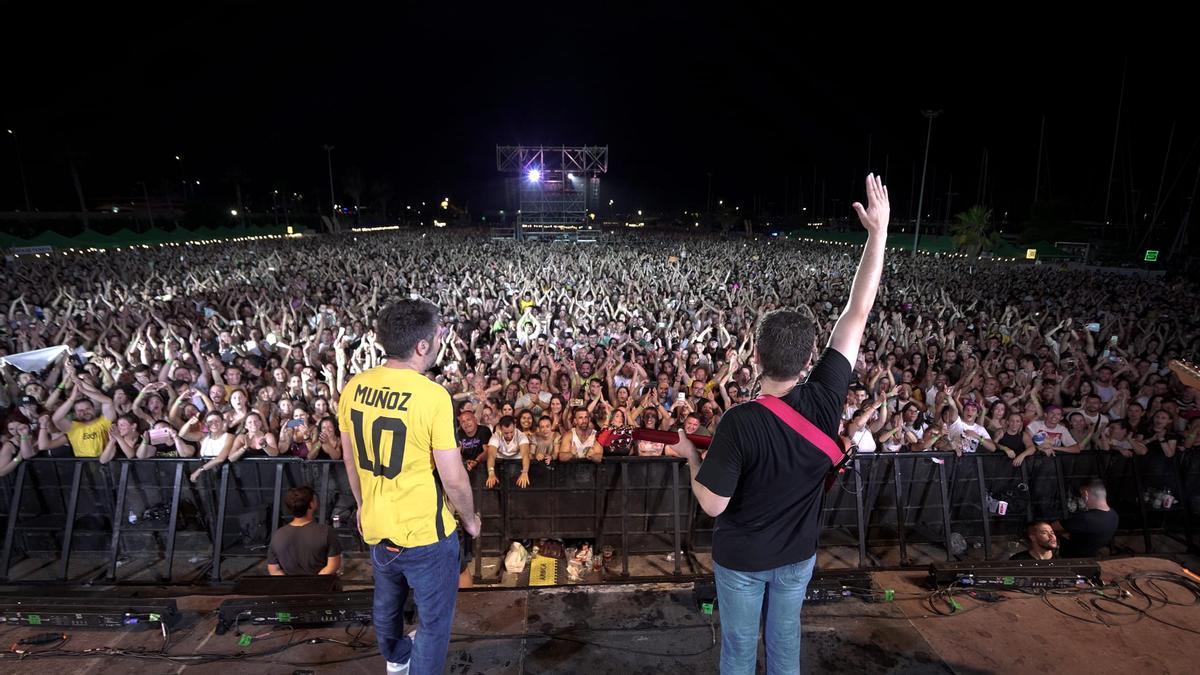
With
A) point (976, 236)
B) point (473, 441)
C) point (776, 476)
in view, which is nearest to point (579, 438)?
Answer: point (473, 441)

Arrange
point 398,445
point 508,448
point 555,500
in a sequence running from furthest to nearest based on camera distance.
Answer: point 508,448
point 555,500
point 398,445

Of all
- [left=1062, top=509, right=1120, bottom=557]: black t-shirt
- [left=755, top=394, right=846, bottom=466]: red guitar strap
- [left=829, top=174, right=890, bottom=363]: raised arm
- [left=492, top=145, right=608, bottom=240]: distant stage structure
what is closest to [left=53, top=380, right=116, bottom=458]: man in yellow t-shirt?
[left=755, top=394, right=846, bottom=466]: red guitar strap

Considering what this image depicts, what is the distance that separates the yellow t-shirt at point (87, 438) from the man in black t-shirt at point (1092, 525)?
359 inches

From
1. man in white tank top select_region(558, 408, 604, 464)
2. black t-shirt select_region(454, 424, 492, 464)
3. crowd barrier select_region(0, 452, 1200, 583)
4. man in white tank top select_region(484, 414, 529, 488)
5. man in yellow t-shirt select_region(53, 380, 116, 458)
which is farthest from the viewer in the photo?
man in yellow t-shirt select_region(53, 380, 116, 458)

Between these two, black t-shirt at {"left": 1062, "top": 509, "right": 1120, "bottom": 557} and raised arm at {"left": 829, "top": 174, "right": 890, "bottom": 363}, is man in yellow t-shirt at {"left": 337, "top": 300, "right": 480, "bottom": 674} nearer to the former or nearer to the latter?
raised arm at {"left": 829, "top": 174, "right": 890, "bottom": 363}

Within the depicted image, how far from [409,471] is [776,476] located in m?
1.53

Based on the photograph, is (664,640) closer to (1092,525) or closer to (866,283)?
(866,283)

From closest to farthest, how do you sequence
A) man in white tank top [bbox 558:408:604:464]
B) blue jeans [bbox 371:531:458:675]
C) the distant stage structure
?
blue jeans [bbox 371:531:458:675] → man in white tank top [bbox 558:408:604:464] → the distant stage structure

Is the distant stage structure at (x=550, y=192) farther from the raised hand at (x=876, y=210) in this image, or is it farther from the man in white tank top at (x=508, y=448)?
the raised hand at (x=876, y=210)

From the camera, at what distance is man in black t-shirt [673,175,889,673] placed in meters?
1.94

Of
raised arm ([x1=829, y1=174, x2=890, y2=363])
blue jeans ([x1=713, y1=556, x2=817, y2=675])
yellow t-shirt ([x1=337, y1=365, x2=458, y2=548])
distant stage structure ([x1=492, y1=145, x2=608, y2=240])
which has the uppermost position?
distant stage structure ([x1=492, y1=145, x2=608, y2=240])

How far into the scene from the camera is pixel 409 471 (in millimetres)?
2365

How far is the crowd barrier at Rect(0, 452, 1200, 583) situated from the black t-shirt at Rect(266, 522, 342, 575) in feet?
3.06

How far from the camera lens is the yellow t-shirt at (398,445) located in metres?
2.28
